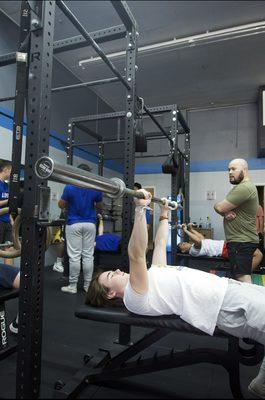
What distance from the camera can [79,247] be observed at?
127 inches

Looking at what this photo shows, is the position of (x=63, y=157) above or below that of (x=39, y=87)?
above

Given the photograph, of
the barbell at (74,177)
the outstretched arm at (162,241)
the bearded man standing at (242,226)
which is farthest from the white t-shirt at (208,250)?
the barbell at (74,177)

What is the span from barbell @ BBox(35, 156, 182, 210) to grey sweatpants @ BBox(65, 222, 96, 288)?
7.04 ft

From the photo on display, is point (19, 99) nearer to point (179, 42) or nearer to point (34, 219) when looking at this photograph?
point (34, 219)

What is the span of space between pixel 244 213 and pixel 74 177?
190 cm

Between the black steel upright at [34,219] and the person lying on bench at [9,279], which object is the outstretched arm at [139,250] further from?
the person lying on bench at [9,279]

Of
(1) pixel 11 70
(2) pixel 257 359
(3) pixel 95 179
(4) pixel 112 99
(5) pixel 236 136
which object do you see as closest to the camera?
(3) pixel 95 179

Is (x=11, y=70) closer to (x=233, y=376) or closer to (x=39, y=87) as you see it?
(x=39, y=87)

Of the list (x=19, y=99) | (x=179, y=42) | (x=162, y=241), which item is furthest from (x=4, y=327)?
(x=179, y=42)

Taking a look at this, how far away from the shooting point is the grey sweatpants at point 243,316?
123cm

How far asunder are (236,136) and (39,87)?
6.03 meters

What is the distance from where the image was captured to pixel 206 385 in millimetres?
1508

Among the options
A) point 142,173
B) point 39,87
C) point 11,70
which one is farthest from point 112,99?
point 39,87

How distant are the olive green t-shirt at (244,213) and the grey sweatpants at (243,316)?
3.79ft
